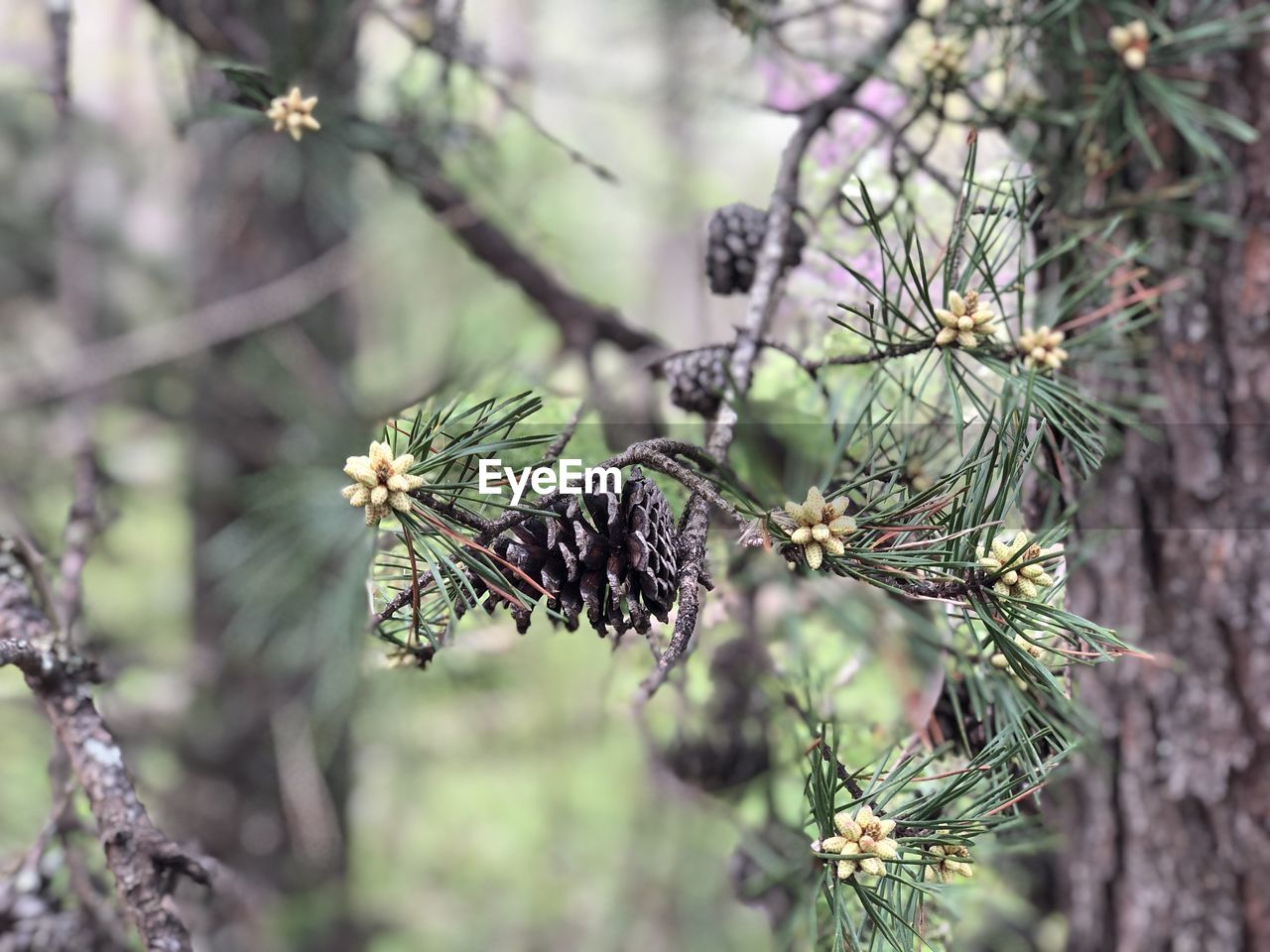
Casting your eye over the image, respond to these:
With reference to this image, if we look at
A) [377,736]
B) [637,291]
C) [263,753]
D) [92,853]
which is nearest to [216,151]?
[263,753]

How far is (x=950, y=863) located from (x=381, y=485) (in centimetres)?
23

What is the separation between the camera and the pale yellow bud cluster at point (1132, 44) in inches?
21.2

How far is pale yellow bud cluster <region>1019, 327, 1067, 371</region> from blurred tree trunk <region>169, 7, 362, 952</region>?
0.90 metres

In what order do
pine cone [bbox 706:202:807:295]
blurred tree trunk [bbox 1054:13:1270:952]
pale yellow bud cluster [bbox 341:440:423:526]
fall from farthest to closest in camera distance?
blurred tree trunk [bbox 1054:13:1270:952] → pine cone [bbox 706:202:807:295] → pale yellow bud cluster [bbox 341:440:423:526]

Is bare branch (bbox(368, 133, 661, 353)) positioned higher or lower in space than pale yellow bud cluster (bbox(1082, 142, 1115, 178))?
higher

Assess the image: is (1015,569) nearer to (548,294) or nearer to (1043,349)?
(1043,349)

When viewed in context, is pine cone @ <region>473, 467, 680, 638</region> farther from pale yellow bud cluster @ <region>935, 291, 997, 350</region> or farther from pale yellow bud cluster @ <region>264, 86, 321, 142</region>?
pale yellow bud cluster @ <region>264, 86, 321, 142</region>

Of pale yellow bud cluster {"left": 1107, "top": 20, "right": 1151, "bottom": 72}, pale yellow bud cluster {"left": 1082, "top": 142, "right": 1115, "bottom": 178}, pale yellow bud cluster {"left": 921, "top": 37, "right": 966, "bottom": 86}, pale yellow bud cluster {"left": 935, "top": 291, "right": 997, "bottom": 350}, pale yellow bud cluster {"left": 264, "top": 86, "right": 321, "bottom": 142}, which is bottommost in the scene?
pale yellow bud cluster {"left": 935, "top": 291, "right": 997, "bottom": 350}

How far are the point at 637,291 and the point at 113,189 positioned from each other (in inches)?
→ 46.5

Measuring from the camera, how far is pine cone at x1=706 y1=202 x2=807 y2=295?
0.49m

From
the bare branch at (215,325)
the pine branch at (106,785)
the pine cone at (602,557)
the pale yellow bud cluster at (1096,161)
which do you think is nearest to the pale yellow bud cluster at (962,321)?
the pine cone at (602,557)

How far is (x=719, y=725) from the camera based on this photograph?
65cm

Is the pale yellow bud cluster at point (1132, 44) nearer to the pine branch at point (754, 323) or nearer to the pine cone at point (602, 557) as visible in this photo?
the pine branch at point (754, 323)

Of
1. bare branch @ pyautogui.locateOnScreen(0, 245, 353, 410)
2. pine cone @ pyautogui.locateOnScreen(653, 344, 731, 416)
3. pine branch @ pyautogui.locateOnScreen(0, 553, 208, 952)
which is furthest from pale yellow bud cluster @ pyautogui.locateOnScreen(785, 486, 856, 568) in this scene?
bare branch @ pyautogui.locateOnScreen(0, 245, 353, 410)
